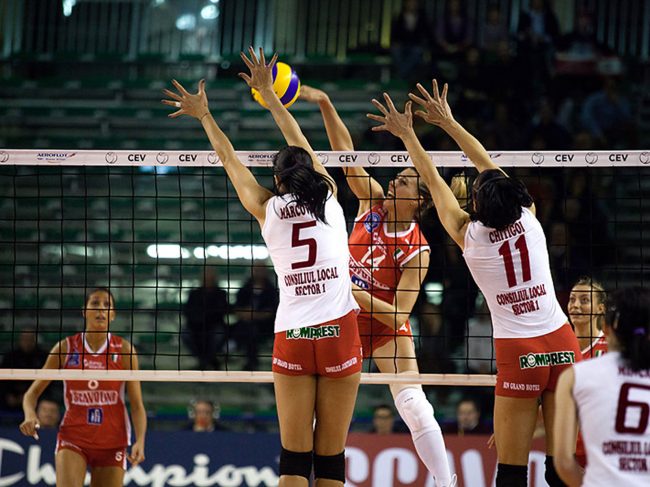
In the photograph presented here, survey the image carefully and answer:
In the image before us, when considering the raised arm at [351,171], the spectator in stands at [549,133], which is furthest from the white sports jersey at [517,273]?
the spectator in stands at [549,133]

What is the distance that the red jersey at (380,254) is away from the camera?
24.7 ft

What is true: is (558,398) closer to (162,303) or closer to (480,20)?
(162,303)

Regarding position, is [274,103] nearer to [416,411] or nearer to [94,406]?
[416,411]

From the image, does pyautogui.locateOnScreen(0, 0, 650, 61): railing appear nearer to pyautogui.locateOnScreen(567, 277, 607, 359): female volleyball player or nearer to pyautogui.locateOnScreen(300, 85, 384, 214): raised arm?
pyautogui.locateOnScreen(300, 85, 384, 214): raised arm

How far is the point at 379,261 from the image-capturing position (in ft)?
24.9

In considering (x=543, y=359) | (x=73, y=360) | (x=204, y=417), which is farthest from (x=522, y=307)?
(x=204, y=417)

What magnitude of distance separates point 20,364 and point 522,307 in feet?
25.0

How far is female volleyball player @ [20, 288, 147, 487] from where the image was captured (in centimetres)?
849

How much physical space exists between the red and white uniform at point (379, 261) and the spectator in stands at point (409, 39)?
8.65 m

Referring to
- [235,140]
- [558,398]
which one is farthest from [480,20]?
[558,398]

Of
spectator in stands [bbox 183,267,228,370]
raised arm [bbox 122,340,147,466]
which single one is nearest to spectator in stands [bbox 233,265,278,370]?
spectator in stands [bbox 183,267,228,370]

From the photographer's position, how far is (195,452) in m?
10.5

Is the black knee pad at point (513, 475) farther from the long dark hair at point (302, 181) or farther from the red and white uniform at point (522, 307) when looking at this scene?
the long dark hair at point (302, 181)

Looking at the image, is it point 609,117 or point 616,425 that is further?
point 609,117
